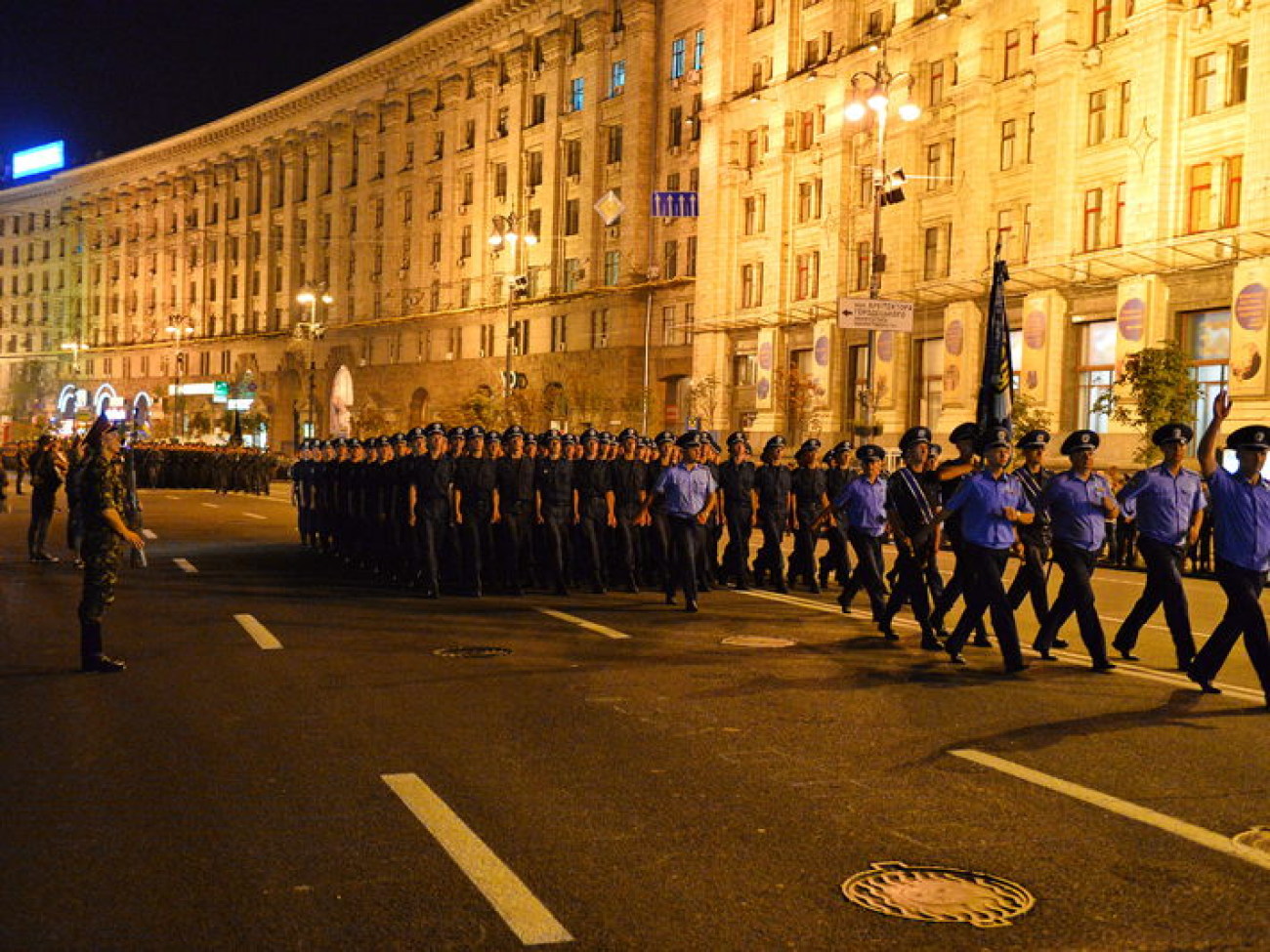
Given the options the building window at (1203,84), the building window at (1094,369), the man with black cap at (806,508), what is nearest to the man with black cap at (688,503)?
the man with black cap at (806,508)

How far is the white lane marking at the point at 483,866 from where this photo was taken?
4914 millimetres

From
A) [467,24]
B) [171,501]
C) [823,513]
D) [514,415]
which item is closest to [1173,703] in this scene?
[823,513]

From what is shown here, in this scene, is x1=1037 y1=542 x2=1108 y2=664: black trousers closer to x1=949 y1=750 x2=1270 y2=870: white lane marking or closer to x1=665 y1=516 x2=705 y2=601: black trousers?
x1=949 y1=750 x2=1270 y2=870: white lane marking

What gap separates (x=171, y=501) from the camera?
41.8 meters

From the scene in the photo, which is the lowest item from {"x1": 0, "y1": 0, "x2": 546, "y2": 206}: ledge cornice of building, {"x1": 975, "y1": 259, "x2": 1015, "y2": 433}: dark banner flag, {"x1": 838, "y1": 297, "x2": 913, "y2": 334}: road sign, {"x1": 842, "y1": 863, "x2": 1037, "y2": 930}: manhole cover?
{"x1": 842, "y1": 863, "x2": 1037, "y2": 930}: manhole cover

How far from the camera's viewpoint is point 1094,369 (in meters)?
40.8

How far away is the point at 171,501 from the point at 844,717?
3622 centimetres

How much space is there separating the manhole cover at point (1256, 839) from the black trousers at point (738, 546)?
11611mm

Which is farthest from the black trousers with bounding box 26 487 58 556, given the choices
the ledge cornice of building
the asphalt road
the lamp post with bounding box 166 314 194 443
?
the lamp post with bounding box 166 314 194 443

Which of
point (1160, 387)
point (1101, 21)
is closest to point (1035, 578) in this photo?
point (1160, 387)

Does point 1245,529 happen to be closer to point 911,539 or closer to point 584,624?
point 911,539

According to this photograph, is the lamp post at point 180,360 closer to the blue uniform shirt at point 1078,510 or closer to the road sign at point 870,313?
the road sign at point 870,313

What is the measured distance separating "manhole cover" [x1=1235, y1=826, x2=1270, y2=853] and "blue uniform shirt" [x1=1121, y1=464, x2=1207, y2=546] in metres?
4.91

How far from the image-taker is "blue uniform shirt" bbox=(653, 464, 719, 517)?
49.3 ft
